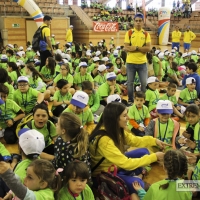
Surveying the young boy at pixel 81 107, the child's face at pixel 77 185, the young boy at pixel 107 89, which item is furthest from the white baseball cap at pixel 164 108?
the young boy at pixel 107 89

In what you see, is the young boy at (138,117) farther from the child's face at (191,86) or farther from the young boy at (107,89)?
the child's face at (191,86)

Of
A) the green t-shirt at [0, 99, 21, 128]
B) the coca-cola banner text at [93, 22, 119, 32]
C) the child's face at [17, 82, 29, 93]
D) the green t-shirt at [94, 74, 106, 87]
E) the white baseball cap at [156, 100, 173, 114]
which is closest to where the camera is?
the white baseball cap at [156, 100, 173, 114]

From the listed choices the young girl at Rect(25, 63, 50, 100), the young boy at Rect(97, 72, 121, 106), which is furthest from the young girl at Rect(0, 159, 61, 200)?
the young girl at Rect(25, 63, 50, 100)

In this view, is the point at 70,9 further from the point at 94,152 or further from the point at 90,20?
the point at 94,152

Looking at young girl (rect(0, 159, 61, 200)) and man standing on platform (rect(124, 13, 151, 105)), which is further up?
man standing on platform (rect(124, 13, 151, 105))

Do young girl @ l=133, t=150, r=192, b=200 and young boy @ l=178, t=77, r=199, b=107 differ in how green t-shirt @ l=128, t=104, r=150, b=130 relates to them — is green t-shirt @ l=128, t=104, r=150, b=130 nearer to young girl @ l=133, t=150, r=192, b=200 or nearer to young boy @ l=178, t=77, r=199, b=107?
young boy @ l=178, t=77, r=199, b=107

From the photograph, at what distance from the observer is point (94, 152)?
7.62 ft

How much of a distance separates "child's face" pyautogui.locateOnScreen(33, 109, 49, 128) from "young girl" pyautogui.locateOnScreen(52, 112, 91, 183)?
2.16 ft

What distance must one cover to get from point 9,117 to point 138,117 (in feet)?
5.32

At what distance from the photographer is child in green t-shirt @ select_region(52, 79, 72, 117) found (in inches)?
165

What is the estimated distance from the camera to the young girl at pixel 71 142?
7.05ft

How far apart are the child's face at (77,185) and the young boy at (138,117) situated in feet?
5.95

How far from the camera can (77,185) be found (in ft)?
6.22

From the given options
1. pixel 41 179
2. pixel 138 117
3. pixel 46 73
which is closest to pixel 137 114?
pixel 138 117
